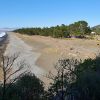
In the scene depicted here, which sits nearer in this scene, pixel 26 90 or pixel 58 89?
pixel 26 90

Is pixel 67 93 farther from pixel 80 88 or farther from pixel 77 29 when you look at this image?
pixel 77 29

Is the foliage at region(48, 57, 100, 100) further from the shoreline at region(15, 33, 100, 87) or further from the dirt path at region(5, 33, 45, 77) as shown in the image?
the dirt path at region(5, 33, 45, 77)

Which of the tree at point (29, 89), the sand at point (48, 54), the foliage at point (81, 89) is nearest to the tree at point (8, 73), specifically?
the tree at point (29, 89)

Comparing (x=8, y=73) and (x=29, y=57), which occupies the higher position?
(x=8, y=73)

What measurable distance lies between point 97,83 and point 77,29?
167m

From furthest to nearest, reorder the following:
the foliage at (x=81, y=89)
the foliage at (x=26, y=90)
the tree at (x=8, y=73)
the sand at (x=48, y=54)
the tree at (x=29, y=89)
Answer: the sand at (x=48, y=54) → the foliage at (x=81, y=89) → the tree at (x=29, y=89) → the foliage at (x=26, y=90) → the tree at (x=8, y=73)

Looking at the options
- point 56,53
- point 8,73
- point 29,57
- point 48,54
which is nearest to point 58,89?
point 8,73

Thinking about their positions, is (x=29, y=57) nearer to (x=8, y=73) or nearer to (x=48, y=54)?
(x=48, y=54)

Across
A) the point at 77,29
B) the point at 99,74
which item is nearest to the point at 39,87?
the point at 99,74

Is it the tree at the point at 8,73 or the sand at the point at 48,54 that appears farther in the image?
the sand at the point at 48,54

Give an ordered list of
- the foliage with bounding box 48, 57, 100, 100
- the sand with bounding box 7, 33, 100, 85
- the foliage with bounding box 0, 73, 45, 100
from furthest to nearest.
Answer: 1. the sand with bounding box 7, 33, 100, 85
2. the foliage with bounding box 48, 57, 100, 100
3. the foliage with bounding box 0, 73, 45, 100

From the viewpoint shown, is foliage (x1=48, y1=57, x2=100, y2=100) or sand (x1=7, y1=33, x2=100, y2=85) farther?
sand (x1=7, y1=33, x2=100, y2=85)

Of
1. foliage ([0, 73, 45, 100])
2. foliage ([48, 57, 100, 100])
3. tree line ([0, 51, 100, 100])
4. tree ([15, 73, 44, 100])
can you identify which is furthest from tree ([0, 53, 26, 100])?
foliage ([48, 57, 100, 100])

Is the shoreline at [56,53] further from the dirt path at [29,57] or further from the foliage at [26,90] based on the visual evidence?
the foliage at [26,90]
